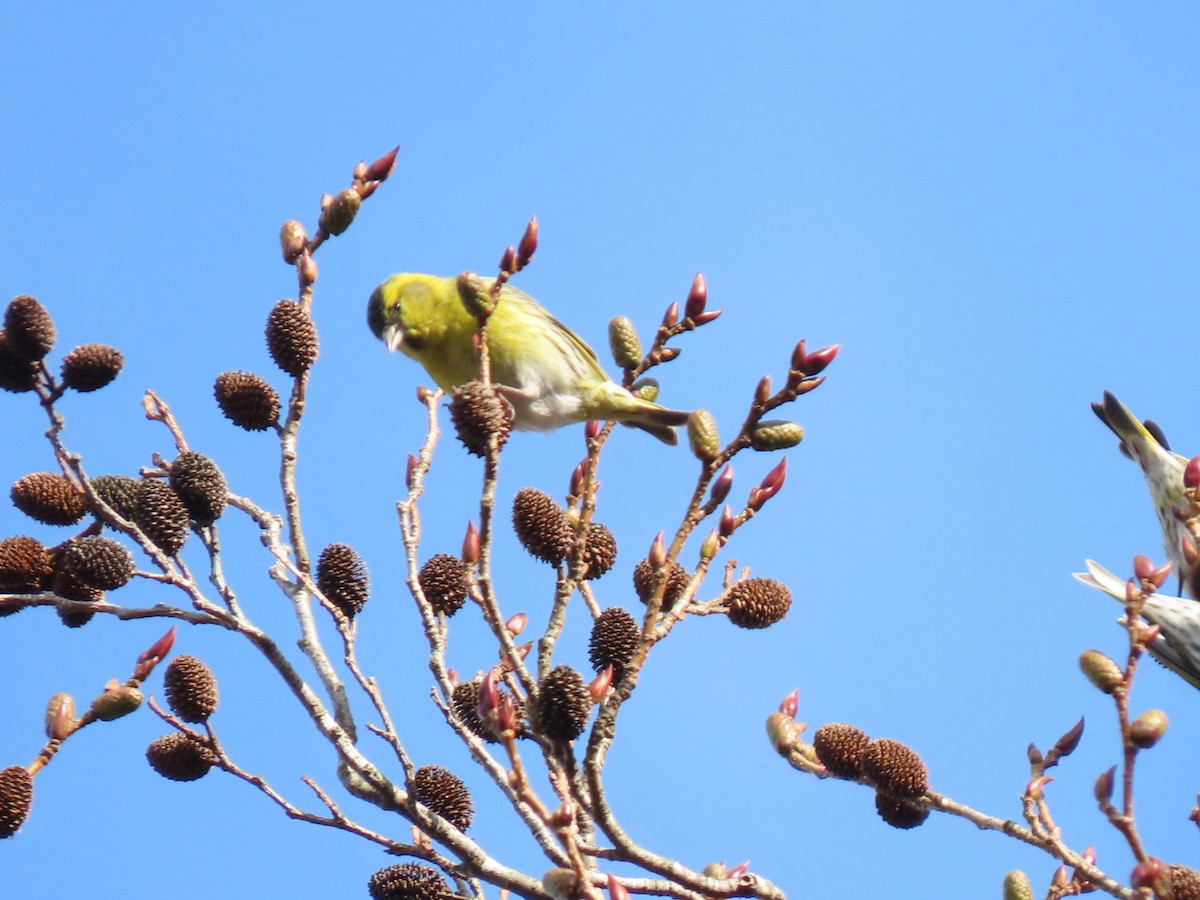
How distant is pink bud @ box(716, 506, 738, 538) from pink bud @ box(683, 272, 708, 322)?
0.46 metres

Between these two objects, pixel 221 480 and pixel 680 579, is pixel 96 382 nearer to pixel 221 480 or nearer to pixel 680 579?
pixel 221 480

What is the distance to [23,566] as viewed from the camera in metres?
2.20

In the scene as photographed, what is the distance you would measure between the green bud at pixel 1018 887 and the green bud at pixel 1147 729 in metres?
0.50

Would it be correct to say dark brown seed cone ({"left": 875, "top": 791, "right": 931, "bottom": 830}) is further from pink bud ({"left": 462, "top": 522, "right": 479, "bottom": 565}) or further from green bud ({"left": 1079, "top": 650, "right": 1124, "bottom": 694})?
pink bud ({"left": 462, "top": 522, "right": 479, "bottom": 565})

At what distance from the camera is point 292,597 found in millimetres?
2244

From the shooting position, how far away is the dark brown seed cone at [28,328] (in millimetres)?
2234

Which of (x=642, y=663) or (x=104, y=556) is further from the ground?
(x=104, y=556)

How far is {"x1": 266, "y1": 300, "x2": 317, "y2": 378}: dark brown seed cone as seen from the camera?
7.31ft

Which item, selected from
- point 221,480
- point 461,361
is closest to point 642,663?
point 221,480

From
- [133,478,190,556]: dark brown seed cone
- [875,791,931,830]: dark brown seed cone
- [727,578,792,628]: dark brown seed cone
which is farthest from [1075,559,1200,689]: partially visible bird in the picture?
[133,478,190,556]: dark brown seed cone

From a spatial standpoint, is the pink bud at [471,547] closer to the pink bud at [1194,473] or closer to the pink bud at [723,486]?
the pink bud at [723,486]

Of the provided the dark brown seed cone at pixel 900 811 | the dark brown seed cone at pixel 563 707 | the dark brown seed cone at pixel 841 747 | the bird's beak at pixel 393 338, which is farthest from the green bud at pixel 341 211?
the bird's beak at pixel 393 338

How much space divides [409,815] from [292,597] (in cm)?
53

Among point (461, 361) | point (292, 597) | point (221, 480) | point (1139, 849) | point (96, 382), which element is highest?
point (461, 361)
